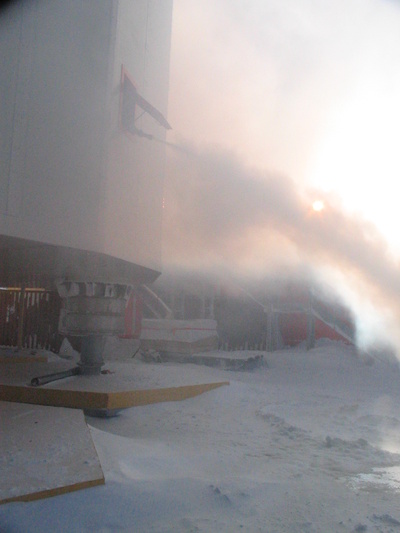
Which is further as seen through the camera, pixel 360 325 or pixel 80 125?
pixel 360 325

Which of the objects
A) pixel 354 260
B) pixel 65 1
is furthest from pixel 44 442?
pixel 354 260

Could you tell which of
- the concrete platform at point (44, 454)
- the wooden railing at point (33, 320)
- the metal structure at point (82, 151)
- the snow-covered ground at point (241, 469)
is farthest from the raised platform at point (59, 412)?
the wooden railing at point (33, 320)

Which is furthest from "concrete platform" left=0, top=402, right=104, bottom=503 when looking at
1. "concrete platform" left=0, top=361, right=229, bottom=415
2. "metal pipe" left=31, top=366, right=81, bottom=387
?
"metal pipe" left=31, top=366, right=81, bottom=387

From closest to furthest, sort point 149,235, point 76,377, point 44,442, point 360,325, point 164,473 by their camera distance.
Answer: point 164,473, point 44,442, point 76,377, point 149,235, point 360,325

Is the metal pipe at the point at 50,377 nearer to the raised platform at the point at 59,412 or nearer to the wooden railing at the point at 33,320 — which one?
the raised platform at the point at 59,412

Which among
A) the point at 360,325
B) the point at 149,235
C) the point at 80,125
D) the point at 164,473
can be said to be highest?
the point at 80,125

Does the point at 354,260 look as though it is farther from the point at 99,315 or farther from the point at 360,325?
the point at 99,315

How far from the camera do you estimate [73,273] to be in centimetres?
670

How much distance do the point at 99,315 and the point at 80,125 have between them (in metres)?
2.31

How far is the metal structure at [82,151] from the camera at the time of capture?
16.1 ft

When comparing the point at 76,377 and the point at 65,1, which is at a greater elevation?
the point at 65,1

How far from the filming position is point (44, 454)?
3.47m

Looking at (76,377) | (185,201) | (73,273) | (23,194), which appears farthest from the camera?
(185,201)

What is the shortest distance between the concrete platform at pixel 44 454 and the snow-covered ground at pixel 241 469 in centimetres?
9
